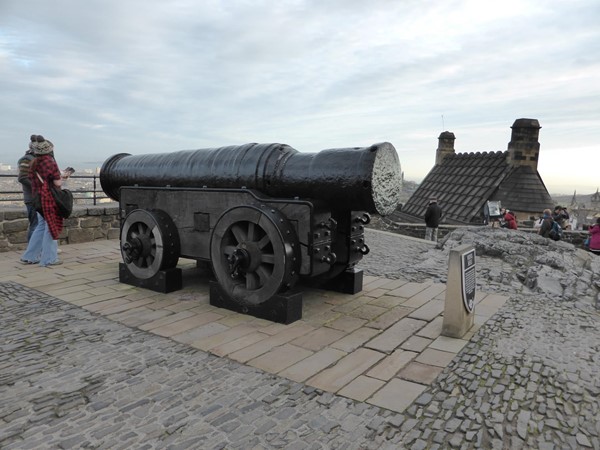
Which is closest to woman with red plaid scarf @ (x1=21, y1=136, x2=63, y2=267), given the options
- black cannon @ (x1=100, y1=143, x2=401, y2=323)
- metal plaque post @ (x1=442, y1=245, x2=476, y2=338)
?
black cannon @ (x1=100, y1=143, x2=401, y2=323)

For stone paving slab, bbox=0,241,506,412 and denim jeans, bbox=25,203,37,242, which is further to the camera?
denim jeans, bbox=25,203,37,242

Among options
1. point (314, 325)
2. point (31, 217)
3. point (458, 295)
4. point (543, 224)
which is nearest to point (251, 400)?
point (314, 325)

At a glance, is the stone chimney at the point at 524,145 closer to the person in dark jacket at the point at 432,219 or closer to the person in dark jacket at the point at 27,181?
the person in dark jacket at the point at 432,219

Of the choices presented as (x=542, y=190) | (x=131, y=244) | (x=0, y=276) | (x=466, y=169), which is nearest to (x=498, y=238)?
(x=131, y=244)

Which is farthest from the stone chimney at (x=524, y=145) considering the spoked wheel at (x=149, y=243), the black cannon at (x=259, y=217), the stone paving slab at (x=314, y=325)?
the spoked wheel at (x=149, y=243)

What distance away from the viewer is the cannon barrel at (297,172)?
3.73 m

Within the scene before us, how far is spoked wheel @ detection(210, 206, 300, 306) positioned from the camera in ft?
12.2

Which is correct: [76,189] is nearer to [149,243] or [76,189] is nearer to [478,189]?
[149,243]

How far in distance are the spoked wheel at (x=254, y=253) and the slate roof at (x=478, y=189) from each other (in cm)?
1434

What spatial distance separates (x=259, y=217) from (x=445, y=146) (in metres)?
23.2

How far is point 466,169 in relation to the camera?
21.3m

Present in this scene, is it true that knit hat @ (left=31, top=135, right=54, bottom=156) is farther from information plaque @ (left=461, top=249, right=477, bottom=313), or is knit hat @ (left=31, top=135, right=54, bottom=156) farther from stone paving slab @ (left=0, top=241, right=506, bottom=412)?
information plaque @ (left=461, top=249, right=477, bottom=313)

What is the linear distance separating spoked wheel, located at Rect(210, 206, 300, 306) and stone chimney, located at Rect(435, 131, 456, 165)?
2257 cm

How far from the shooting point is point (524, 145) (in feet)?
61.2
